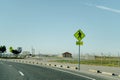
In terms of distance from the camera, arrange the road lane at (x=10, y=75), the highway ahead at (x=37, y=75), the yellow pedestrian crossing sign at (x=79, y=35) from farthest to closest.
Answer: the yellow pedestrian crossing sign at (x=79, y=35)
the highway ahead at (x=37, y=75)
the road lane at (x=10, y=75)

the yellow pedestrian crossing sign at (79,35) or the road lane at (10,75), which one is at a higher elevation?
the yellow pedestrian crossing sign at (79,35)

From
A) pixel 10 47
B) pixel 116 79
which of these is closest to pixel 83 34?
pixel 116 79

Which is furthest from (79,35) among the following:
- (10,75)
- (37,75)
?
(10,75)

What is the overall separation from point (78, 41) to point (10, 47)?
3221 inches

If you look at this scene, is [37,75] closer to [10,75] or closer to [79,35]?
[10,75]

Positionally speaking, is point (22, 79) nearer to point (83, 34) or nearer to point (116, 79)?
point (116, 79)

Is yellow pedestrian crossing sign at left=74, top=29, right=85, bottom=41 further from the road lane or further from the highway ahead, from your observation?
the road lane

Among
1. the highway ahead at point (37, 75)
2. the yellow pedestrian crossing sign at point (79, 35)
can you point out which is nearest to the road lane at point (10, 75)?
the highway ahead at point (37, 75)

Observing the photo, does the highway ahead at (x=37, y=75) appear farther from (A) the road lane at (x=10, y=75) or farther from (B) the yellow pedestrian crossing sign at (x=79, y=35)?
(B) the yellow pedestrian crossing sign at (x=79, y=35)

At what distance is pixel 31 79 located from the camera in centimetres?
1750

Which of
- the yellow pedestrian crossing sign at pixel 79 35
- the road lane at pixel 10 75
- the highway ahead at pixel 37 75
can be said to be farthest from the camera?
the yellow pedestrian crossing sign at pixel 79 35

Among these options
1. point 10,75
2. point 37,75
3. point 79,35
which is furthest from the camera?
point 79,35

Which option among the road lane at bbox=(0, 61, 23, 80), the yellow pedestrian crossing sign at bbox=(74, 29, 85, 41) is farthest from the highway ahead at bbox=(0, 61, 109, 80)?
the yellow pedestrian crossing sign at bbox=(74, 29, 85, 41)

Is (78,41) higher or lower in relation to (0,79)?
higher
